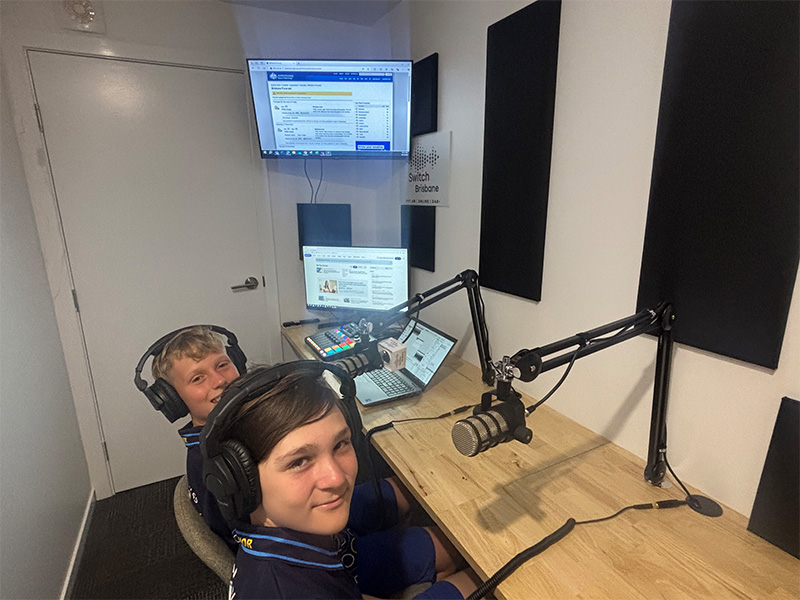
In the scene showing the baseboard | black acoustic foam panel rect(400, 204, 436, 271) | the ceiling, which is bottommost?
the baseboard

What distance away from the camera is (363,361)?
1228 millimetres

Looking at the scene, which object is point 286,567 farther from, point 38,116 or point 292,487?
point 38,116

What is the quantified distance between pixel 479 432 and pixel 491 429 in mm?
26

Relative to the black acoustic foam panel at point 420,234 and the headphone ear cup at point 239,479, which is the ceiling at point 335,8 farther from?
the headphone ear cup at point 239,479

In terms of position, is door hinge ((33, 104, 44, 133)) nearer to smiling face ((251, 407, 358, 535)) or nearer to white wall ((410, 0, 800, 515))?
white wall ((410, 0, 800, 515))

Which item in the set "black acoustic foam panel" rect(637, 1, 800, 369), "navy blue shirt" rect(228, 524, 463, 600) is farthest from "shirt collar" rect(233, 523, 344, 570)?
"black acoustic foam panel" rect(637, 1, 800, 369)

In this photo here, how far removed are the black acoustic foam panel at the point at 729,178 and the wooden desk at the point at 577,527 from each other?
1.24 ft

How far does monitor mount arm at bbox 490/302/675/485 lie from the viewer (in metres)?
0.77

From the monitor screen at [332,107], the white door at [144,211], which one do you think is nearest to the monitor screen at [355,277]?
the white door at [144,211]

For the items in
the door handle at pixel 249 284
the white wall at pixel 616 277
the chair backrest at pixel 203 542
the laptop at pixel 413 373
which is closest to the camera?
the chair backrest at pixel 203 542

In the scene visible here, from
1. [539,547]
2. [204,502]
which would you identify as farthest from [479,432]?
[204,502]

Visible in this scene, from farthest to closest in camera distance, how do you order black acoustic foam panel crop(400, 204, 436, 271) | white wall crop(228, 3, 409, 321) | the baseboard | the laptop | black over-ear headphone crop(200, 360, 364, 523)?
white wall crop(228, 3, 409, 321)
black acoustic foam panel crop(400, 204, 436, 271)
the baseboard
the laptop
black over-ear headphone crop(200, 360, 364, 523)

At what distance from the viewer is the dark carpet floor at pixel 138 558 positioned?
62.2 inches

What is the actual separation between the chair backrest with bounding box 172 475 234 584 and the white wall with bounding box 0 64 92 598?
2.61ft
